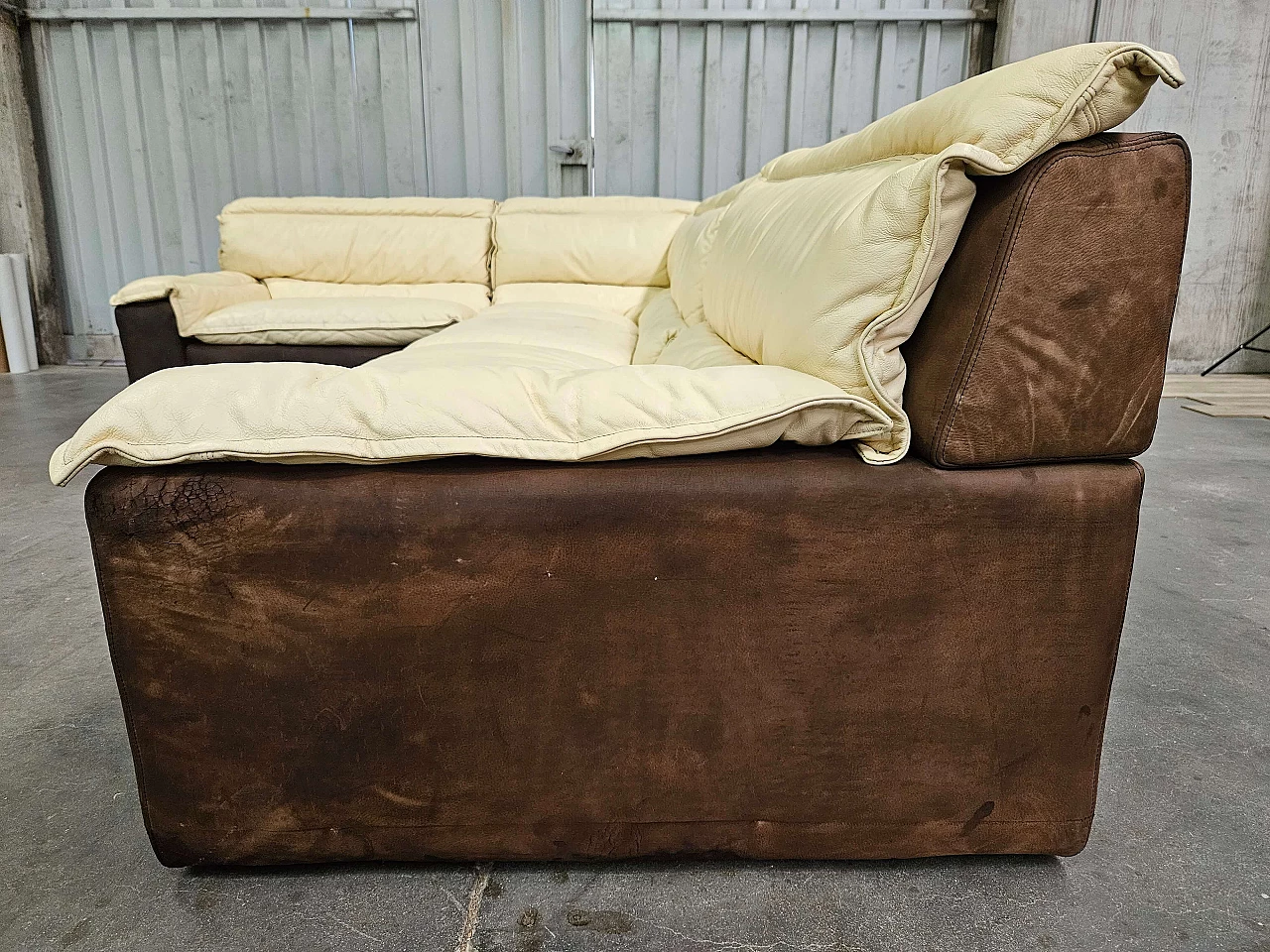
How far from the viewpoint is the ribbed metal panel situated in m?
4.15

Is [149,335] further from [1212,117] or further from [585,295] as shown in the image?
[1212,117]

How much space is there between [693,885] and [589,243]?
8.79 ft


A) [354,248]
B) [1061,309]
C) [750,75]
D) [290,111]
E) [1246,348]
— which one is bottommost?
[1246,348]

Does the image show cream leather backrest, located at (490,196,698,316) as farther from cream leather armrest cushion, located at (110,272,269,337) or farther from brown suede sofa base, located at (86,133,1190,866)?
brown suede sofa base, located at (86,133,1190,866)

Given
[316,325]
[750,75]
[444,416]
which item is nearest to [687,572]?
[444,416]

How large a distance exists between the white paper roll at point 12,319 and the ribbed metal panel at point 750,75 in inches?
118

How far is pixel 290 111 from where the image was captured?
4281 mm

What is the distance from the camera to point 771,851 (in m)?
0.92

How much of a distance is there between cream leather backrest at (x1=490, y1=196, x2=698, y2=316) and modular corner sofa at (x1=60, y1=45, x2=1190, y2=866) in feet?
7.63

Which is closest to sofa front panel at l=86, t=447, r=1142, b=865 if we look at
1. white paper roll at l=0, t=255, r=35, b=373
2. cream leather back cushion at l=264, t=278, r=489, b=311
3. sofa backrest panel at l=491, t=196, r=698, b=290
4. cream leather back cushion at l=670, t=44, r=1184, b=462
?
cream leather back cushion at l=670, t=44, r=1184, b=462

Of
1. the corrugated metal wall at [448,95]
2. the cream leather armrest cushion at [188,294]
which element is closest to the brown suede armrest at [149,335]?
the cream leather armrest cushion at [188,294]

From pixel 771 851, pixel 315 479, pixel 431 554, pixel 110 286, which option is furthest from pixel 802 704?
pixel 110 286

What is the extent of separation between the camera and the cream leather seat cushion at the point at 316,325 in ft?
9.04

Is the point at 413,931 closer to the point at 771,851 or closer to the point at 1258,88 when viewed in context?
the point at 771,851
